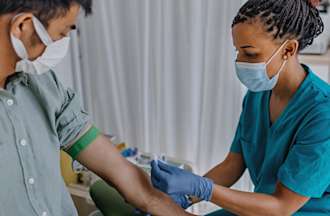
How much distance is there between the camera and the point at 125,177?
1.34 metres

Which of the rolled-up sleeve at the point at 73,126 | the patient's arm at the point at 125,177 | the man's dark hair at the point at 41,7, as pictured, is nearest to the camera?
the man's dark hair at the point at 41,7

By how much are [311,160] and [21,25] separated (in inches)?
32.9

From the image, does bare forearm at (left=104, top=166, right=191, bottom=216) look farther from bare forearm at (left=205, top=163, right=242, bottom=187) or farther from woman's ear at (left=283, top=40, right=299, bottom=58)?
woman's ear at (left=283, top=40, right=299, bottom=58)

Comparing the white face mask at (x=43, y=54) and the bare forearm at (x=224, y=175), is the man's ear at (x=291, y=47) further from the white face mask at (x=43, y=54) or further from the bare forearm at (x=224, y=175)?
the white face mask at (x=43, y=54)

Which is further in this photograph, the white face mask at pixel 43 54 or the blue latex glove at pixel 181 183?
the blue latex glove at pixel 181 183

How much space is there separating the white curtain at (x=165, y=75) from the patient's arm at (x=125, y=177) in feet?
2.92

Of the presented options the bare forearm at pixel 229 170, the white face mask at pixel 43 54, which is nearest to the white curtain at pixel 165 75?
the bare forearm at pixel 229 170

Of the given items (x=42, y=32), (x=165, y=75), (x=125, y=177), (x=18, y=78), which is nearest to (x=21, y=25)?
(x=42, y=32)

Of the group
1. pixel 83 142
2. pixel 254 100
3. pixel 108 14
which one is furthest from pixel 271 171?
pixel 108 14

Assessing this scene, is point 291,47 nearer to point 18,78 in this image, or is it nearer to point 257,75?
point 257,75

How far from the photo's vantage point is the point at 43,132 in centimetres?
113

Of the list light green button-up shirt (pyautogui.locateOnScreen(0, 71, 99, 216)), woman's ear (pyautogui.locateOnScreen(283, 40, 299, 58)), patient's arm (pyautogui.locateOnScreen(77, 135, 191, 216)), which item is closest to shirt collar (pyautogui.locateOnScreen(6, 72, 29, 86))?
light green button-up shirt (pyautogui.locateOnScreen(0, 71, 99, 216))

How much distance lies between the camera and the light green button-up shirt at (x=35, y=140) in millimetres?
1047

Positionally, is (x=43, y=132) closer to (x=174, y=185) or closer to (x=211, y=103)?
(x=174, y=185)
